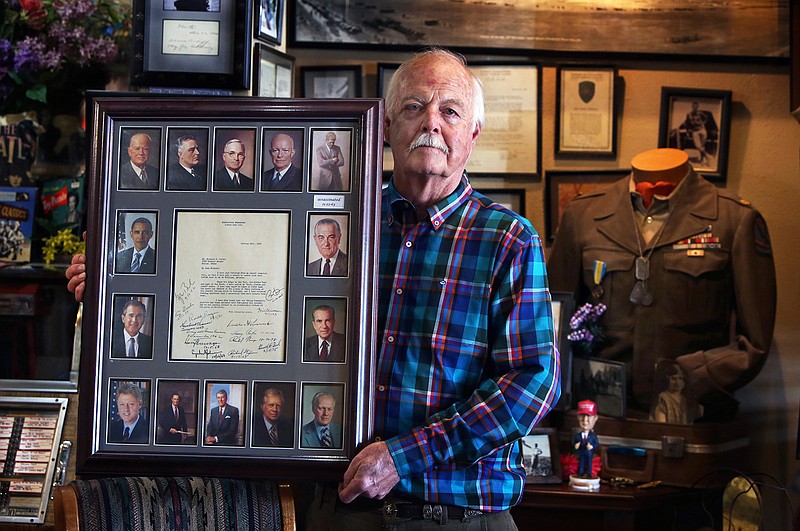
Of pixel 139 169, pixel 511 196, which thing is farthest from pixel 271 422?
pixel 511 196

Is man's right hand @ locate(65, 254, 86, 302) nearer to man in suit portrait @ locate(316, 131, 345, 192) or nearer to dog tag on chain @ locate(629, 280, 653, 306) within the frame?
man in suit portrait @ locate(316, 131, 345, 192)

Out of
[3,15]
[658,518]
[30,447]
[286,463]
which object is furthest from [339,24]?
[286,463]

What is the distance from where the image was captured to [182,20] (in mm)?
1678

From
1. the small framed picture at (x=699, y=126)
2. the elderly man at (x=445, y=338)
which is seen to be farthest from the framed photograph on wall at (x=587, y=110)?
the elderly man at (x=445, y=338)

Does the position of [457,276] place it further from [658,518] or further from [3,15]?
[3,15]

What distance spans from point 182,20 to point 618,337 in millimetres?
1895

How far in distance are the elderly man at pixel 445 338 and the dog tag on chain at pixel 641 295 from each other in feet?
4.75

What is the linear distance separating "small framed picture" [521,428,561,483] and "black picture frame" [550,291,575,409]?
0.42ft

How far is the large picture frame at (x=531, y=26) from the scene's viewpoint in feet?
11.5

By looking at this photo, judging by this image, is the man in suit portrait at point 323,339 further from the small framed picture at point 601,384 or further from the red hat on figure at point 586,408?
the small framed picture at point 601,384

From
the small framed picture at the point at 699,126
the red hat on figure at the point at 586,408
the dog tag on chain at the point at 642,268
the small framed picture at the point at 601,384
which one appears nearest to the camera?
the red hat on figure at the point at 586,408

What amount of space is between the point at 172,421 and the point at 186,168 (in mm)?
401

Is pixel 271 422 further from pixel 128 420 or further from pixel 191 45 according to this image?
pixel 191 45

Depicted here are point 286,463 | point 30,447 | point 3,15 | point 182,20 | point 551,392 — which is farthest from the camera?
point 3,15
